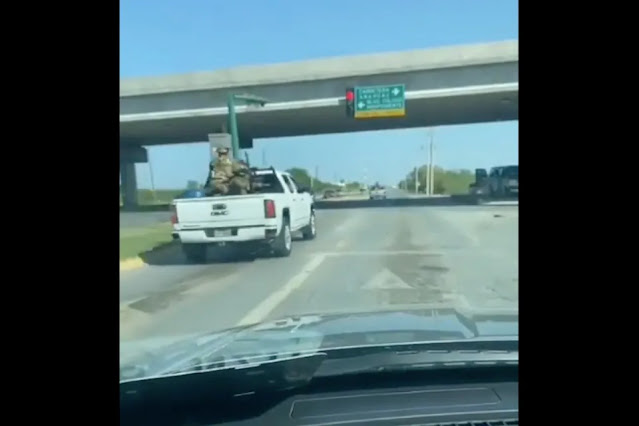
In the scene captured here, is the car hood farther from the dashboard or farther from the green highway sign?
the green highway sign

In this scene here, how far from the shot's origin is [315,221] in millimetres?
14641

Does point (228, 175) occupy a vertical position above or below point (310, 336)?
above

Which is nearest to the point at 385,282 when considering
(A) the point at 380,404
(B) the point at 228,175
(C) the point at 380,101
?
(B) the point at 228,175

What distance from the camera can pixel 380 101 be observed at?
42.8 ft

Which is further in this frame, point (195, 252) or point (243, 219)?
point (195, 252)

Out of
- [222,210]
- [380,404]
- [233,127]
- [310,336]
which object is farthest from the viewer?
[222,210]

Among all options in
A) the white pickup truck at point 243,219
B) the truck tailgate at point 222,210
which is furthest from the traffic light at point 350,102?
the truck tailgate at point 222,210

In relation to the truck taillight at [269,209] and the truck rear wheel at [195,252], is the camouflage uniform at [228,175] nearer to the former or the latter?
the truck taillight at [269,209]

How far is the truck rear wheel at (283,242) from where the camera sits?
1203 centimetres

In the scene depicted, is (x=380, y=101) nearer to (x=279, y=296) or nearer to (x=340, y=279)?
(x=340, y=279)

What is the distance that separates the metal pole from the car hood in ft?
13.6

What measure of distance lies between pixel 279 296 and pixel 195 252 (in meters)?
3.19

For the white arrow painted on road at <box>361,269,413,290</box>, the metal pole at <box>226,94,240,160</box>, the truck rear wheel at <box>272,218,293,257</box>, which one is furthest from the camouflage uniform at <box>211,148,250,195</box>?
the white arrow painted on road at <box>361,269,413,290</box>
